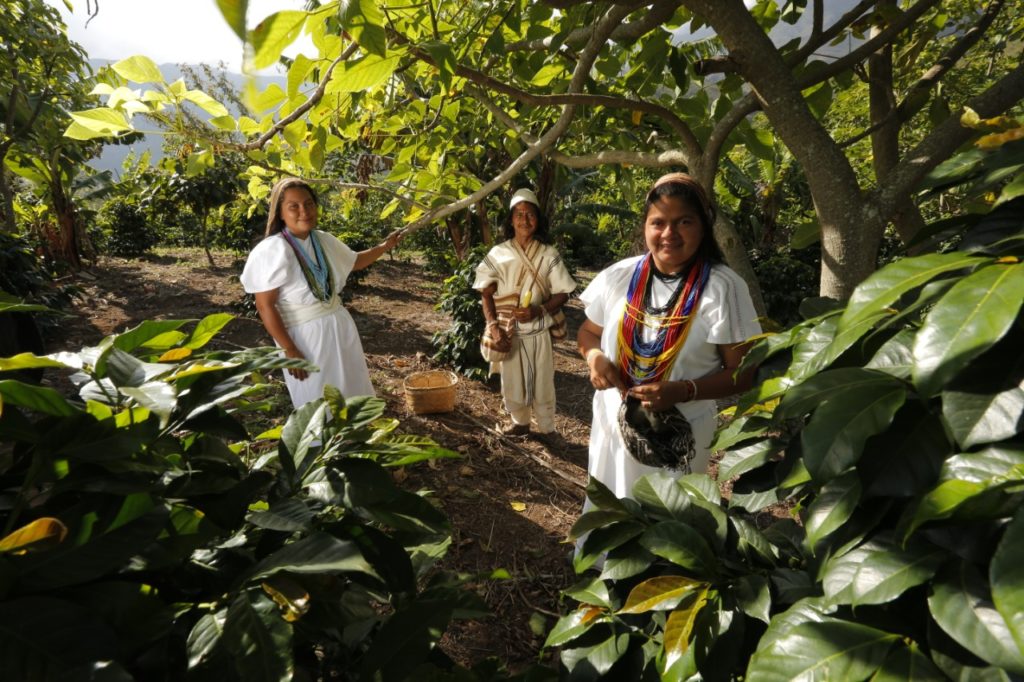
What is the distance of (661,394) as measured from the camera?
6.03 feet

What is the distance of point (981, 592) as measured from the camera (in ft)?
1.81

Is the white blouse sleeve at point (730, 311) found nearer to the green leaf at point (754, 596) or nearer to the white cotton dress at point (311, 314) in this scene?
the green leaf at point (754, 596)

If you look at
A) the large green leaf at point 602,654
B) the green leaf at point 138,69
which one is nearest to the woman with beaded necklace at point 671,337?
the large green leaf at point 602,654

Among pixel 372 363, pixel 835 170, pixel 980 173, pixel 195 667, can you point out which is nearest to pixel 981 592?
pixel 980 173

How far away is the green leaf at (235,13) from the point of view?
1.28 ft

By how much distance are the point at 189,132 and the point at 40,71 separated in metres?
7.00

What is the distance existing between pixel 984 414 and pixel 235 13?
0.78m

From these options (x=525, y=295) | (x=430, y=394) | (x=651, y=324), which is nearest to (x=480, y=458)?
(x=430, y=394)

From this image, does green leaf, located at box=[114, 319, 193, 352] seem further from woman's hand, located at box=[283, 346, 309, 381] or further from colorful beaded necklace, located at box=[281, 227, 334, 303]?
colorful beaded necklace, located at box=[281, 227, 334, 303]

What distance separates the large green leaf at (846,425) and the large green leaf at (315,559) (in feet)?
1.76

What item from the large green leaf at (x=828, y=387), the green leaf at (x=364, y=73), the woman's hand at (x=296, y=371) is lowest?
the large green leaf at (x=828, y=387)

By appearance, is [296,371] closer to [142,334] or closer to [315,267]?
[315,267]

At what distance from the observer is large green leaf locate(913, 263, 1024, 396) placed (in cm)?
51

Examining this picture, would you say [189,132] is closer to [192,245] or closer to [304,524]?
[304,524]
